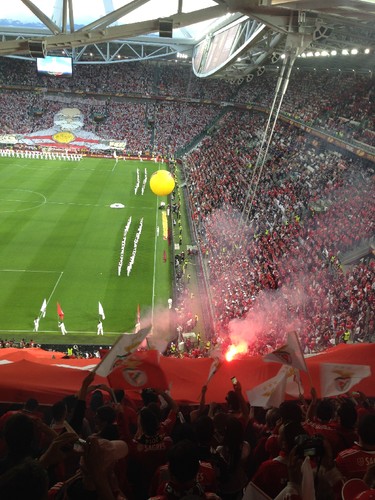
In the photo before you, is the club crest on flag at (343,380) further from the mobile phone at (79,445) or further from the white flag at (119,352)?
the mobile phone at (79,445)

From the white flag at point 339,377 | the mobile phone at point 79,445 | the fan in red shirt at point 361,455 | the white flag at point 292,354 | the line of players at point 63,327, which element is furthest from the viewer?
the line of players at point 63,327

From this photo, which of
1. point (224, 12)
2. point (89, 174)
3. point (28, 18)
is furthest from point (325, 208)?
point (28, 18)

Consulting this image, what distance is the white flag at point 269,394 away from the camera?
4926mm

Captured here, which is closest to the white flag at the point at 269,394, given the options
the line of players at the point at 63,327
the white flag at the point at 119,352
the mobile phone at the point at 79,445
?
the white flag at the point at 119,352

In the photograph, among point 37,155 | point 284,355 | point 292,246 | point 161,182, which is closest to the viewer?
point 284,355

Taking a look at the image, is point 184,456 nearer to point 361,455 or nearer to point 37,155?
point 361,455

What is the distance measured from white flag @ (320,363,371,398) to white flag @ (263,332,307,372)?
45 cm

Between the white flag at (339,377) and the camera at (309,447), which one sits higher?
the camera at (309,447)

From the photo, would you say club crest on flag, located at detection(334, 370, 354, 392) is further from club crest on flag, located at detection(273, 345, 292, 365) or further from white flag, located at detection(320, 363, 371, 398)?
club crest on flag, located at detection(273, 345, 292, 365)

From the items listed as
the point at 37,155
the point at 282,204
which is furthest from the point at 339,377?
the point at 37,155

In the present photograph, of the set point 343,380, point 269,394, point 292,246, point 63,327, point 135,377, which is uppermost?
point 343,380

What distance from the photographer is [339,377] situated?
200 inches

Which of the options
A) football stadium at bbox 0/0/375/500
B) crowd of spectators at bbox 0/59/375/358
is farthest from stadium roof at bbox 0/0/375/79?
crowd of spectators at bbox 0/59/375/358

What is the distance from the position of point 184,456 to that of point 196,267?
20904 millimetres
